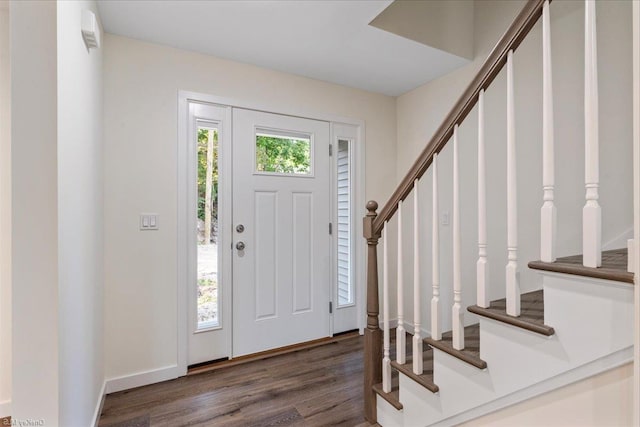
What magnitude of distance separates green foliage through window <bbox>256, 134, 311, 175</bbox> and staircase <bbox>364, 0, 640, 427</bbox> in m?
1.24

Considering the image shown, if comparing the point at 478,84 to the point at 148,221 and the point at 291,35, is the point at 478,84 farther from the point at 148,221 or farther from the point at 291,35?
the point at 148,221

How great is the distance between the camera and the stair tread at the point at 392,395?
5.04ft

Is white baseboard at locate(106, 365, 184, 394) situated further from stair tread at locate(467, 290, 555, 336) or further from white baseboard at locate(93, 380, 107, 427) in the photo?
stair tread at locate(467, 290, 555, 336)

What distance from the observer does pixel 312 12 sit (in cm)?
180

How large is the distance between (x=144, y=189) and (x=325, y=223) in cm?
143

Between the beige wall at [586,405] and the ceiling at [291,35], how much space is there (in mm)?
1894

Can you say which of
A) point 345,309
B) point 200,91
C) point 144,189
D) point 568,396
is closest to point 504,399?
point 568,396

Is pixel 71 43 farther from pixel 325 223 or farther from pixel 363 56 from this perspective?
pixel 325 223

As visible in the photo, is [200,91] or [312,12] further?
[200,91]

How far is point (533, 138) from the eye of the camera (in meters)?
2.01

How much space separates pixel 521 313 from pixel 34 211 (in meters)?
1.67

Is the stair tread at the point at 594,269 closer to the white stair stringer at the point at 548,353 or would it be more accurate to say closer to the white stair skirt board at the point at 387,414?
the white stair stringer at the point at 548,353

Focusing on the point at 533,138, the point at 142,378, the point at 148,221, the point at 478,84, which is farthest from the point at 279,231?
the point at 533,138

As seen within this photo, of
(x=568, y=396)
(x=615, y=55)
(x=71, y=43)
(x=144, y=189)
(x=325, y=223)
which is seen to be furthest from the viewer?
(x=325, y=223)
